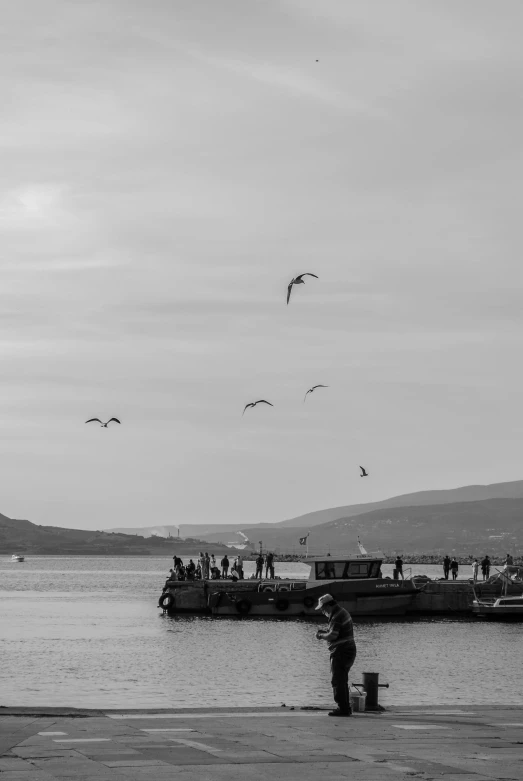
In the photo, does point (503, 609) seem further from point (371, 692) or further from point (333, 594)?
point (371, 692)

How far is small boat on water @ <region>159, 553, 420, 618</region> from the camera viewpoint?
2522 inches

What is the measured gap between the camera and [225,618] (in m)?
66.6

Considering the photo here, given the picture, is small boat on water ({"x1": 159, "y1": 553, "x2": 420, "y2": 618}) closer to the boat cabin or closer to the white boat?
the boat cabin

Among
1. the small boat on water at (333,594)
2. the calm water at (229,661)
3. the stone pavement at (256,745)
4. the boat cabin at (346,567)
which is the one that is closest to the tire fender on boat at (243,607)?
the small boat on water at (333,594)

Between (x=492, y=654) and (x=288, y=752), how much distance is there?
→ 33235mm

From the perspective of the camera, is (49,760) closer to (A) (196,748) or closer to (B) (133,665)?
(A) (196,748)

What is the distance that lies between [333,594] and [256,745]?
48.5 meters

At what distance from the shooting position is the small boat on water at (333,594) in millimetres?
64062

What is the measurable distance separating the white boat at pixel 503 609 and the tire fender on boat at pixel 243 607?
1307cm

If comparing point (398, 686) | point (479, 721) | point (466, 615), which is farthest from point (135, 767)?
point (466, 615)

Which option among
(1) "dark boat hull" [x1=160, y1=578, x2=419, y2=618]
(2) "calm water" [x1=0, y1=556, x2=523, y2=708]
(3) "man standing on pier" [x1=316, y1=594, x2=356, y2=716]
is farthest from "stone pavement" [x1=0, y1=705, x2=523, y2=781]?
(1) "dark boat hull" [x1=160, y1=578, x2=419, y2=618]

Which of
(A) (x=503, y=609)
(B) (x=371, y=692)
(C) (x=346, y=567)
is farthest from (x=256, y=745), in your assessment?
(A) (x=503, y=609)

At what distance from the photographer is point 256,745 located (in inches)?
599

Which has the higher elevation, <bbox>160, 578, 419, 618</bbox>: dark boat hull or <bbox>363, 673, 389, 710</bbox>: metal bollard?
<bbox>160, 578, 419, 618</bbox>: dark boat hull
